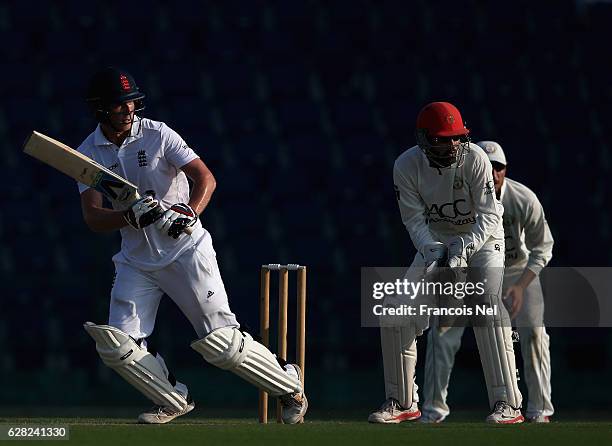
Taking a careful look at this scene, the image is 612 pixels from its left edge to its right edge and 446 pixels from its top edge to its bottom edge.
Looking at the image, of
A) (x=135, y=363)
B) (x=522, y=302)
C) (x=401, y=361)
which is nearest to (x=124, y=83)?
(x=135, y=363)

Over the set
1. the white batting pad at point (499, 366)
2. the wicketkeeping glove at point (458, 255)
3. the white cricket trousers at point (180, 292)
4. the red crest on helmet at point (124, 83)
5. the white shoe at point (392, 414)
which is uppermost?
the red crest on helmet at point (124, 83)

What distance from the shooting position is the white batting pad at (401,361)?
4.79 meters

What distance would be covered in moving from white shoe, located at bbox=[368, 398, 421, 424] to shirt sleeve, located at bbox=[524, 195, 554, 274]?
1.23 meters

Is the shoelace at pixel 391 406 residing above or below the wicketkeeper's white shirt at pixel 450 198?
below

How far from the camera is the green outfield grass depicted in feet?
12.5

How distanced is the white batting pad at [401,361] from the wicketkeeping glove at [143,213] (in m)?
0.97

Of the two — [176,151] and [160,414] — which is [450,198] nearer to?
[176,151]

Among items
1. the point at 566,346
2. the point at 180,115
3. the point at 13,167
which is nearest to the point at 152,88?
the point at 180,115

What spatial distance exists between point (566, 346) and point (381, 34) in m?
2.58

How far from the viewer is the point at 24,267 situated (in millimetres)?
7777

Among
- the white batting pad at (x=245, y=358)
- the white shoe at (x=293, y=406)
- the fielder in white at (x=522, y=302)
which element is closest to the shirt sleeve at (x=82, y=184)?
the white batting pad at (x=245, y=358)

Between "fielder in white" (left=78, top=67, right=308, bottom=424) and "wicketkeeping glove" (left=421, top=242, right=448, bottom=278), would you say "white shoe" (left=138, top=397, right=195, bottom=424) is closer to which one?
"fielder in white" (left=78, top=67, right=308, bottom=424)

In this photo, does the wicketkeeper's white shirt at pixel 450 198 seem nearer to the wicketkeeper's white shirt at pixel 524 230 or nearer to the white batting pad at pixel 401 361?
the white batting pad at pixel 401 361

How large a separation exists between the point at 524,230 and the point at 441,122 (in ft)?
4.14
